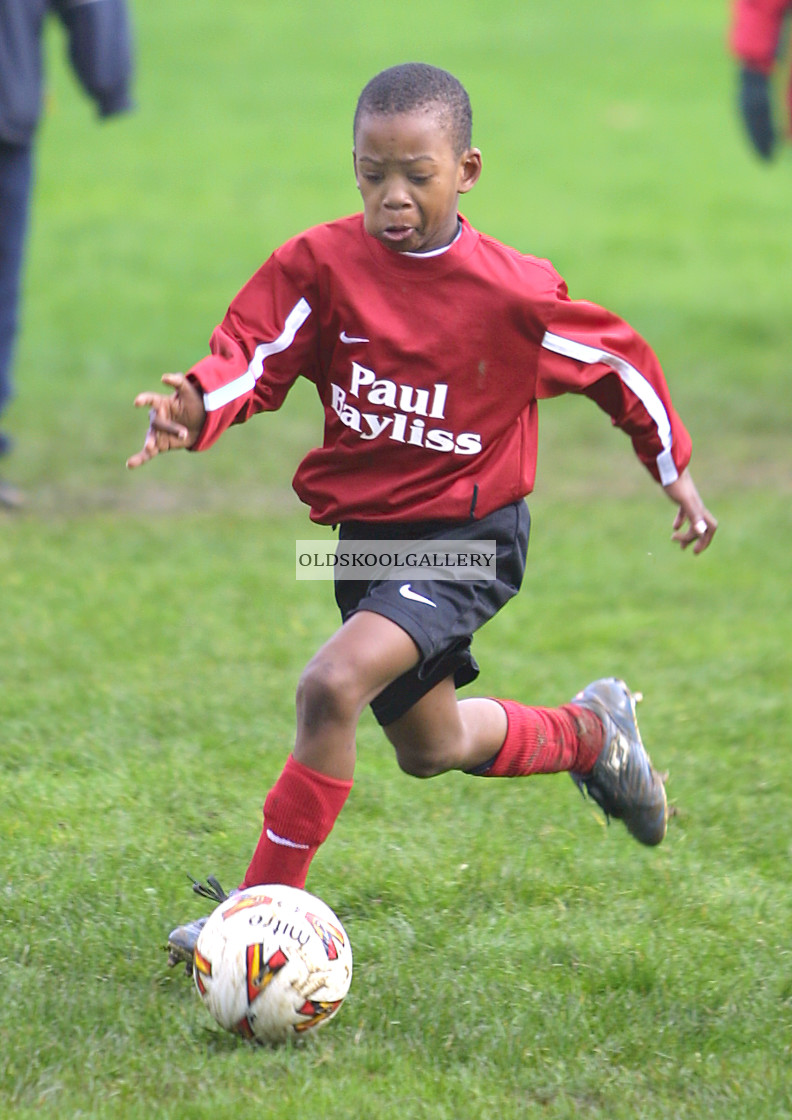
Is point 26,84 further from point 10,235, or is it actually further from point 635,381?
point 635,381

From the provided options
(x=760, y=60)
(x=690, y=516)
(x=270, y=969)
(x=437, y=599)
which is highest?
(x=760, y=60)

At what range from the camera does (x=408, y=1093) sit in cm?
287

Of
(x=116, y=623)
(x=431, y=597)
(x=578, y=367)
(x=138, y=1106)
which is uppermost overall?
(x=578, y=367)

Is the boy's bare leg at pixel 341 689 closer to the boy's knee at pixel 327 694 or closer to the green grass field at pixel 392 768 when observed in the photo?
the boy's knee at pixel 327 694

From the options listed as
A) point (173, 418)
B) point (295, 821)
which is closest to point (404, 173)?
point (173, 418)

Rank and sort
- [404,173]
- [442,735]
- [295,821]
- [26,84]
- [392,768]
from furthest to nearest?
[26,84] < [392,768] < [442,735] < [404,173] < [295,821]

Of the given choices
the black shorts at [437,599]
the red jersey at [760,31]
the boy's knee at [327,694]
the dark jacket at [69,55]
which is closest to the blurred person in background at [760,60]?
the red jersey at [760,31]

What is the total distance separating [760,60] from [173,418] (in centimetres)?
641

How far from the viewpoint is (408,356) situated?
3.39m

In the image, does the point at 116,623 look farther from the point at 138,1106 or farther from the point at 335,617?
the point at 138,1106

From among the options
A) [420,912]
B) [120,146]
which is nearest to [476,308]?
[420,912]

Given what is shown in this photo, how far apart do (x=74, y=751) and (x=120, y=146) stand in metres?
13.6

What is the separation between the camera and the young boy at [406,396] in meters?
3.17

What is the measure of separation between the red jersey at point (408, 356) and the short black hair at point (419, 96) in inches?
9.4
